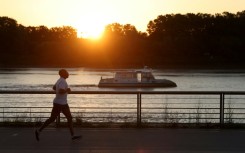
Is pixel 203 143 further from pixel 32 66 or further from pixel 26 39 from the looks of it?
pixel 26 39

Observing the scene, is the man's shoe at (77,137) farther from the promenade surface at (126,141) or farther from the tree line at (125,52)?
the tree line at (125,52)

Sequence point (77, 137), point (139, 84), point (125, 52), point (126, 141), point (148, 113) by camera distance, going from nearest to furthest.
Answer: point (126, 141), point (77, 137), point (148, 113), point (139, 84), point (125, 52)

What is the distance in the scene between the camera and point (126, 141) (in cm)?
1212

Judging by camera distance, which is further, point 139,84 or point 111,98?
point 139,84

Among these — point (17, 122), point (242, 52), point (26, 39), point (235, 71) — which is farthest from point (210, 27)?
point (17, 122)

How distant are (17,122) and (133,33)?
144 m

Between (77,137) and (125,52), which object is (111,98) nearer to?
(77,137)

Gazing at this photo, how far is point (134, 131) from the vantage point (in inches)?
538

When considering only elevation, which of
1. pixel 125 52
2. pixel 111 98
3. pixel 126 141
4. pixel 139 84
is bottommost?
pixel 139 84

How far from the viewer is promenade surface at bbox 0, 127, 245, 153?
36.6 ft

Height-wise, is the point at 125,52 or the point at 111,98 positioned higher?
the point at 125,52

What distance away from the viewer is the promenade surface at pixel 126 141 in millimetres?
11148

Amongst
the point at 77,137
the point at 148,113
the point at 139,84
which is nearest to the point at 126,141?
the point at 77,137

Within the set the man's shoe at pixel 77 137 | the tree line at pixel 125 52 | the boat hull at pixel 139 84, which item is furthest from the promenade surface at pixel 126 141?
the tree line at pixel 125 52
